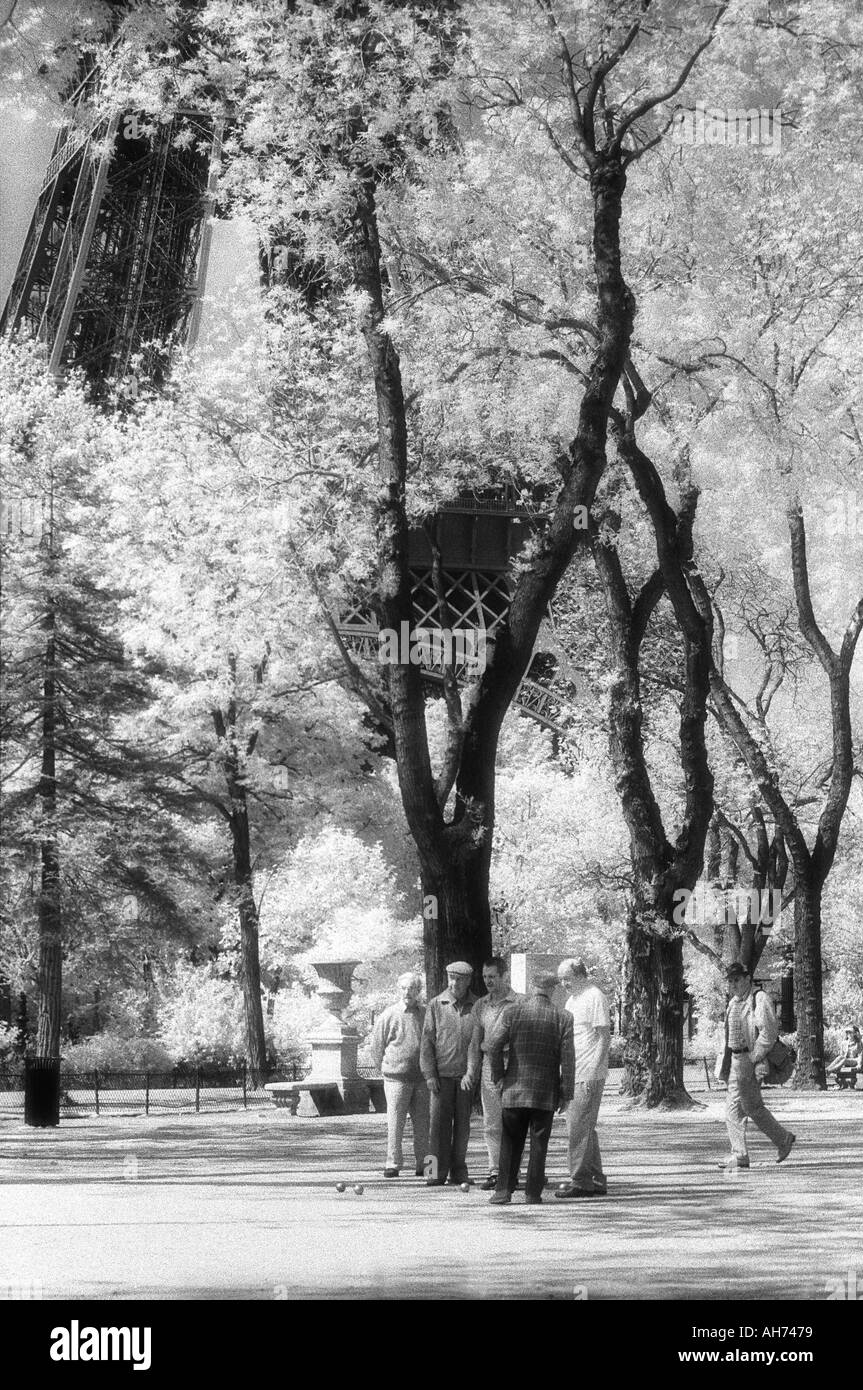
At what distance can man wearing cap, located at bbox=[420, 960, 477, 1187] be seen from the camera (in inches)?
532

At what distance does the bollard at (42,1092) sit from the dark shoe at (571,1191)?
9.58 metres

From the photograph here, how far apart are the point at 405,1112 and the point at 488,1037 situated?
2315 mm

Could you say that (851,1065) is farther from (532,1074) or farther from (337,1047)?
(532,1074)

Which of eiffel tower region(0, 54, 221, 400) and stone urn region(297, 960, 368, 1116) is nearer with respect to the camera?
eiffel tower region(0, 54, 221, 400)

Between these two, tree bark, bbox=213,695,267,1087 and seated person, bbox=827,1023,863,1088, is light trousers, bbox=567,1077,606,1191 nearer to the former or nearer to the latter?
tree bark, bbox=213,695,267,1087

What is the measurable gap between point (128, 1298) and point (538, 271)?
42.9 feet

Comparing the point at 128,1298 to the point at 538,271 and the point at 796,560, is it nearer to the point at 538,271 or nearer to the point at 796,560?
the point at 538,271

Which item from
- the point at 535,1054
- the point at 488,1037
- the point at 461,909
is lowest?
the point at 535,1054

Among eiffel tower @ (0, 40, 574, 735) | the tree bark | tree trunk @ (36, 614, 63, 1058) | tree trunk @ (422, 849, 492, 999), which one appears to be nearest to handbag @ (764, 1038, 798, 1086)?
tree trunk @ (422, 849, 492, 999)

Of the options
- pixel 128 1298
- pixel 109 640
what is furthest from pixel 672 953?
pixel 128 1298

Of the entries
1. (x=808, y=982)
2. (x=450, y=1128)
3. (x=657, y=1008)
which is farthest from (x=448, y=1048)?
(x=808, y=982)

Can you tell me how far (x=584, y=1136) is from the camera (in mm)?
13617

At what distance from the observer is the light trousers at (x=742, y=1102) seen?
14922 millimetres

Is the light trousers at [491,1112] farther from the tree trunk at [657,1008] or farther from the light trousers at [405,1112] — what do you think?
the tree trunk at [657,1008]
